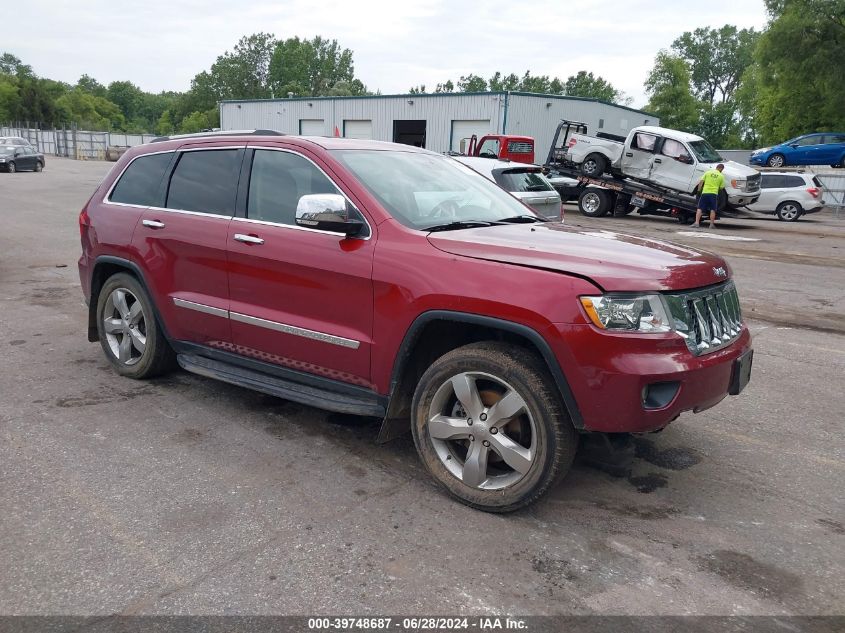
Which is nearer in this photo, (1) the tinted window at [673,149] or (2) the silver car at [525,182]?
(2) the silver car at [525,182]

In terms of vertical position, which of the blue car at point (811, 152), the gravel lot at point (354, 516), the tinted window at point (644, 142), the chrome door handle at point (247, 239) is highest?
the blue car at point (811, 152)

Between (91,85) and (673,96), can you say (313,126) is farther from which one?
(91,85)

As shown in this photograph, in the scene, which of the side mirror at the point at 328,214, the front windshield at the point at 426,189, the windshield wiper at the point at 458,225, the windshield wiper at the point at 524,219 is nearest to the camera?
the side mirror at the point at 328,214

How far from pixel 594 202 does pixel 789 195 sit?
6.64 meters

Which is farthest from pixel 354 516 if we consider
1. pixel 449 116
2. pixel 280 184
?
pixel 449 116

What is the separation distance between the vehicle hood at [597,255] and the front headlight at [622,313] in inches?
2.0

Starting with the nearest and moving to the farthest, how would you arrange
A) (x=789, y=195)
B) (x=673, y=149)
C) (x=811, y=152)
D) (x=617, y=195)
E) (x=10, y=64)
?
(x=673, y=149), (x=617, y=195), (x=789, y=195), (x=811, y=152), (x=10, y=64)

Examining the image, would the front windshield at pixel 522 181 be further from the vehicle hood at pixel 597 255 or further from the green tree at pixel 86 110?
the green tree at pixel 86 110

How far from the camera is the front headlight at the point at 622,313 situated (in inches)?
122

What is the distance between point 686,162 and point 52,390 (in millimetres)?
19623

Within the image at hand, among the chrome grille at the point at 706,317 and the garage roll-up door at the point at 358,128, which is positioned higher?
the garage roll-up door at the point at 358,128

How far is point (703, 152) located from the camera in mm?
21297

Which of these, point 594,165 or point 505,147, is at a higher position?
point 505,147

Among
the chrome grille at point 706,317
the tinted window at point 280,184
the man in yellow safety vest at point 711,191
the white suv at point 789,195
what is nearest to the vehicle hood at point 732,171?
the man in yellow safety vest at point 711,191
